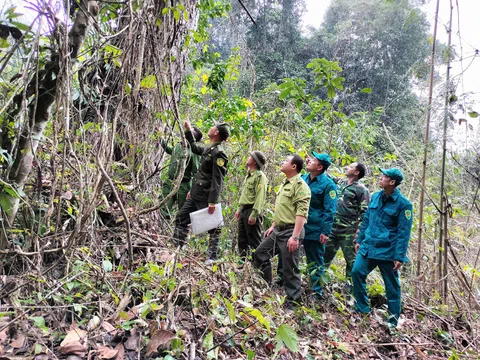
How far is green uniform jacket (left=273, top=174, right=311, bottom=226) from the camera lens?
3.88 m

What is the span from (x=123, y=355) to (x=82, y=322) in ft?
1.11

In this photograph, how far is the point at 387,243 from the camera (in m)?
3.85

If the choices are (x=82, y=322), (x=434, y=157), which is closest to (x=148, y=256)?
(x=82, y=322)

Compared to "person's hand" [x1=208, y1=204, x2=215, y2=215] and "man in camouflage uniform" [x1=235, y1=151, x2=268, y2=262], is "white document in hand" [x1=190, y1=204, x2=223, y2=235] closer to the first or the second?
"person's hand" [x1=208, y1=204, x2=215, y2=215]

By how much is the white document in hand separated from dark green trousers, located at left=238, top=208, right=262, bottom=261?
552 millimetres

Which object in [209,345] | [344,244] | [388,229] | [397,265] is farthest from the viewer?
[344,244]

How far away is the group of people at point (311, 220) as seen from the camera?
387 cm

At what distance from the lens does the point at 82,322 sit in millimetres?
2121

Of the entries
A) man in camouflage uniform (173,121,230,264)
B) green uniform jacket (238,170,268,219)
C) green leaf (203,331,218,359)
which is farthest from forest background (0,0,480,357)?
green uniform jacket (238,170,268,219)

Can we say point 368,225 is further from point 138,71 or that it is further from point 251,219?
point 138,71

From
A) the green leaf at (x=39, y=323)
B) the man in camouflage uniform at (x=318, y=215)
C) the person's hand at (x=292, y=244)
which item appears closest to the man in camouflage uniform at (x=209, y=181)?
the person's hand at (x=292, y=244)

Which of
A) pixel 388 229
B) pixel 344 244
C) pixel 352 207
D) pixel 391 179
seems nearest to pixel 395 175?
pixel 391 179

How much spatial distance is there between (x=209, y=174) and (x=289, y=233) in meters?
1.29

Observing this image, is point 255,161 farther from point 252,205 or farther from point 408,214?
point 408,214
